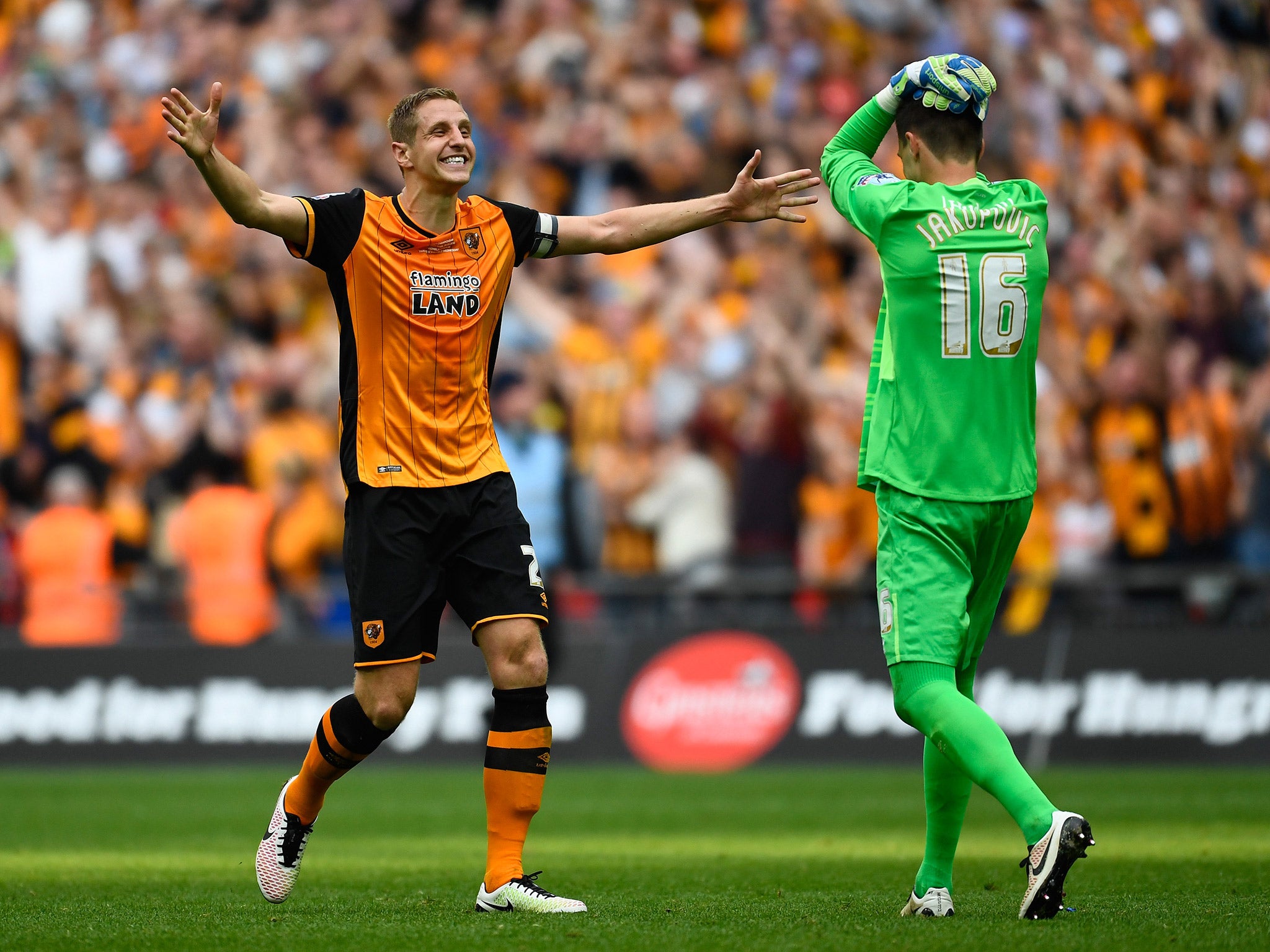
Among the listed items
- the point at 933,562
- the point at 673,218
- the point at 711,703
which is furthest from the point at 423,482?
the point at 711,703

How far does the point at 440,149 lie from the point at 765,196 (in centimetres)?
128

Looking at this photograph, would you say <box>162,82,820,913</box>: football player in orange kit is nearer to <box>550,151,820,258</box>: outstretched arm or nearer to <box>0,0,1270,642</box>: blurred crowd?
<box>550,151,820,258</box>: outstretched arm

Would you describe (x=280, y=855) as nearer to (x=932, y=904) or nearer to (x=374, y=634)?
(x=374, y=634)

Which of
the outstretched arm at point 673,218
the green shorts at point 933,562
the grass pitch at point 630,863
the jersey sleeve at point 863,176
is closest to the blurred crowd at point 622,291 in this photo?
the grass pitch at point 630,863

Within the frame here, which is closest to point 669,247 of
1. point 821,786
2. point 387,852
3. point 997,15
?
point 997,15

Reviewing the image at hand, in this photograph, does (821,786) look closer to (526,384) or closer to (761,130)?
(526,384)

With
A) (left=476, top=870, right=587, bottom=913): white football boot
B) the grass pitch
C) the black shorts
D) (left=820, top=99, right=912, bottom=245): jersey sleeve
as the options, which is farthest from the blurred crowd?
(left=820, top=99, right=912, bottom=245): jersey sleeve

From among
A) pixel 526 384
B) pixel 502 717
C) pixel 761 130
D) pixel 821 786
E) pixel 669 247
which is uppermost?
pixel 761 130

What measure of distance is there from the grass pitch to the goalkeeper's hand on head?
261 centimetres

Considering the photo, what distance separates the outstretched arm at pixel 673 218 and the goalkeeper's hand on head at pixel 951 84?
1004mm

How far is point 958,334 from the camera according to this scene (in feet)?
20.0

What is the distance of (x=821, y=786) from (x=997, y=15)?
9210 millimetres

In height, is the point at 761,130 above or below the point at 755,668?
above

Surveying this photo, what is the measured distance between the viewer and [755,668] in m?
14.4
